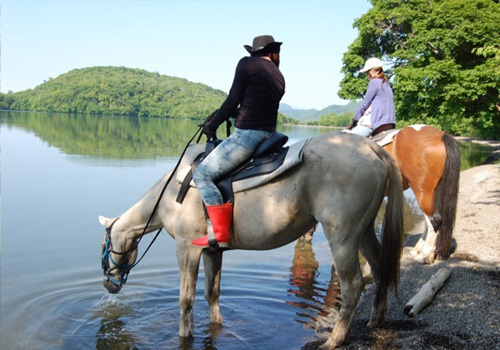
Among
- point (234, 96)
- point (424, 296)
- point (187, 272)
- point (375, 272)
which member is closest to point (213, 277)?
point (187, 272)

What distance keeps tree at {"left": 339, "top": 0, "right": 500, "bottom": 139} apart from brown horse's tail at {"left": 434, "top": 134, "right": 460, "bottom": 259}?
1908 centimetres

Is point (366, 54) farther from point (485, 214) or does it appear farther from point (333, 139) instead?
point (333, 139)

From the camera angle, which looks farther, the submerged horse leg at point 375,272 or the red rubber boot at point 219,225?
the submerged horse leg at point 375,272

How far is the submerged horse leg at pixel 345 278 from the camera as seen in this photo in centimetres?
482

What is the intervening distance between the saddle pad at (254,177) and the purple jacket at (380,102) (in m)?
3.82

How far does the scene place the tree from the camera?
2556cm

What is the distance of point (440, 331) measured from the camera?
5.10 meters

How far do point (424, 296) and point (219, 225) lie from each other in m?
3.01

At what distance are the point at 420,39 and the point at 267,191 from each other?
2602 centimetres

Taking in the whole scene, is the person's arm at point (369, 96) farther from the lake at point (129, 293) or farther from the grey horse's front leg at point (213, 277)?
the grey horse's front leg at point (213, 277)

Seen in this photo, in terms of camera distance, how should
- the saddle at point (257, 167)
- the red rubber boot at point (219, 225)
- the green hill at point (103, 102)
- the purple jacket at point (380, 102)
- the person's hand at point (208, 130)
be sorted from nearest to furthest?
1. the saddle at point (257, 167)
2. the red rubber boot at point (219, 225)
3. the person's hand at point (208, 130)
4. the purple jacket at point (380, 102)
5. the green hill at point (103, 102)

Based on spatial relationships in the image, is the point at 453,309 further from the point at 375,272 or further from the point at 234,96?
the point at 234,96

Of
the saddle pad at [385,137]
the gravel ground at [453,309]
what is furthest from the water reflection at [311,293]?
the saddle pad at [385,137]

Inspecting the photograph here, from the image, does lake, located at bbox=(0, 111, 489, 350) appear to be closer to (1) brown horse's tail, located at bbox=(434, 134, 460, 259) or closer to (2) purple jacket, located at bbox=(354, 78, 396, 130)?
(1) brown horse's tail, located at bbox=(434, 134, 460, 259)
